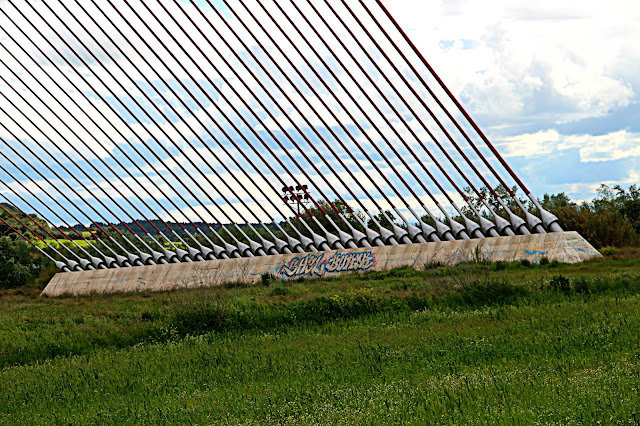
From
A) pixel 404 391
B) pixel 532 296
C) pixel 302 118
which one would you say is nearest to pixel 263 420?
pixel 404 391

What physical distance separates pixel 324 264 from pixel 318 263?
1.33 feet

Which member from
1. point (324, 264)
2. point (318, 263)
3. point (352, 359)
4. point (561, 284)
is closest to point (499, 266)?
point (561, 284)

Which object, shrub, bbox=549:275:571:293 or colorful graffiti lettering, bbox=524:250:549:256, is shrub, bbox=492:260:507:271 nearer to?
colorful graffiti lettering, bbox=524:250:549:256

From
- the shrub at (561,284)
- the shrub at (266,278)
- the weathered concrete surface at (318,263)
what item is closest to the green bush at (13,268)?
the weathered concrete surface at (318,263)

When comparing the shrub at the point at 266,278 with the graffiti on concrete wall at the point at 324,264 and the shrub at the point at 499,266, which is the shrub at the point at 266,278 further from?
the shrub at the point at 499,266

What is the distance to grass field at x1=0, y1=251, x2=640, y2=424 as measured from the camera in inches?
308

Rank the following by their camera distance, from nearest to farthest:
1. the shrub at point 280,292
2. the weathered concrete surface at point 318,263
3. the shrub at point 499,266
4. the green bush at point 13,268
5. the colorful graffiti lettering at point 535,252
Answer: the shrub at point 280,292
the shrub at point 499,266
the colorful graffiti lettering at point 535,252
the weathered concrete surface at point 318,263
the green bush at point 13,268

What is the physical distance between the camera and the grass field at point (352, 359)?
783 centimetres

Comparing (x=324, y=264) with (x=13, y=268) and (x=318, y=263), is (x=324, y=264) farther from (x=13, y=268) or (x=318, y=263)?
(x=13, y=268)

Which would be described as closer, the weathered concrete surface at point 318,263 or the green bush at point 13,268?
the weathered concrete surface at point 318,263

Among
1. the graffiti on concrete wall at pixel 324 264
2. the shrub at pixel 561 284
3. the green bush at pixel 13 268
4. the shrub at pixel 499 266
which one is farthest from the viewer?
the green bush at pixel 13 268

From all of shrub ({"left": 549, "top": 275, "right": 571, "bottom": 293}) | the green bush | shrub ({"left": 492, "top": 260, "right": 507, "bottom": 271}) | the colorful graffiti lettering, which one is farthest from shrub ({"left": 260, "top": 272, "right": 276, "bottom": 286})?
the green bush

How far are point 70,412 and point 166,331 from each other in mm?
8163

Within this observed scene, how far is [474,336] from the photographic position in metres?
12.9
